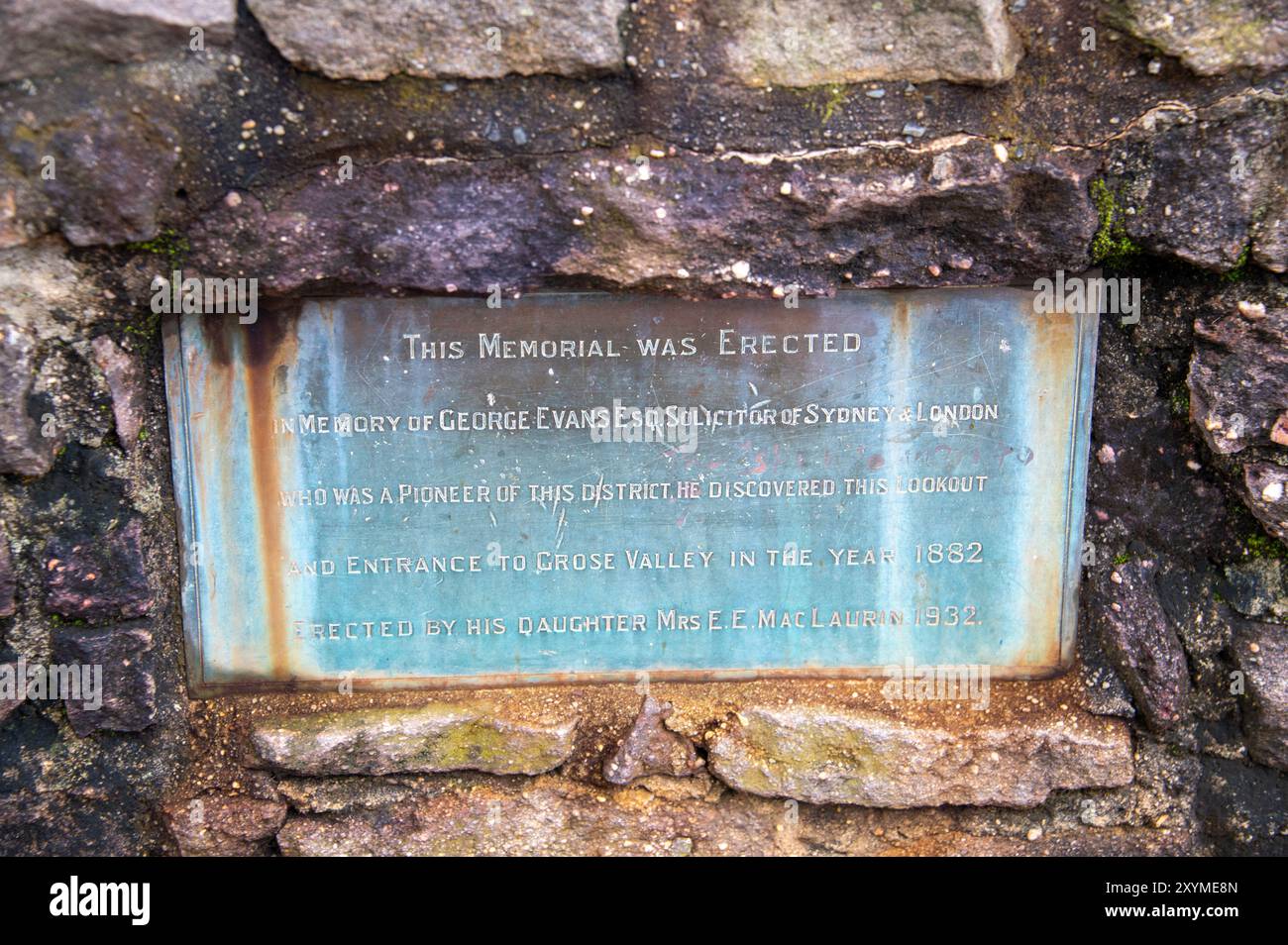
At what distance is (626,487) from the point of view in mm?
2322

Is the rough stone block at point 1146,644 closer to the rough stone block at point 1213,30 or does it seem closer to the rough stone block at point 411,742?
the rough stone block at point 1213,30

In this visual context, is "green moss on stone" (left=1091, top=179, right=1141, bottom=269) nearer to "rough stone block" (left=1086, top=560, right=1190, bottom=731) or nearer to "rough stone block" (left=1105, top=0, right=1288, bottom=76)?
"rough stone block" (left=1105, top=0, right=1288, bottom=76)

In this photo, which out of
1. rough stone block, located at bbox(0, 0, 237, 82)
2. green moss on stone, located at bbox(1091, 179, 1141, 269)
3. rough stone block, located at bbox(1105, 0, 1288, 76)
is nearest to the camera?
rough stone block, located at bbox(0, 0, 237, 82)

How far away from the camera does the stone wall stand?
1960 millimetres

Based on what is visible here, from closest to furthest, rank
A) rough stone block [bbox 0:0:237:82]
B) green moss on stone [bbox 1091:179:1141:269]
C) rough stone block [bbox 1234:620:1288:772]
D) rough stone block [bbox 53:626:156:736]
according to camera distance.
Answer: rough stone block [bbox 0:0:237:82]
green moss on stone [bbox 1091:179:1141:269]
rough stone block [bbox 53:626:156:736]
rough stone block [bbox 1234:620:1288:772]

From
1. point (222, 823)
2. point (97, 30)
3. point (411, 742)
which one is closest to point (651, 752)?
point (411, 742)

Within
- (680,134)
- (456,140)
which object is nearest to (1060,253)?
(680,134)

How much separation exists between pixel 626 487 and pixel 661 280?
1.65 ft

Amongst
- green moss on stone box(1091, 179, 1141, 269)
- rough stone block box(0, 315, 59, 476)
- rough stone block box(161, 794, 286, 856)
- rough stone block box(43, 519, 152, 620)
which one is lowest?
rough stone block box(161, 794, 286, 856)

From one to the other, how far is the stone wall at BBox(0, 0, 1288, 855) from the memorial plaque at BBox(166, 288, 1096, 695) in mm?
87

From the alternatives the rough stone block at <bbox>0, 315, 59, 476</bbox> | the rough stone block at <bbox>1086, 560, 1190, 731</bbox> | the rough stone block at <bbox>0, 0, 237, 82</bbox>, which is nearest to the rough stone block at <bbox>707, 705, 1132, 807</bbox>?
the rough stone block at <bbox>1086, 560, 1190, 731</bbox>

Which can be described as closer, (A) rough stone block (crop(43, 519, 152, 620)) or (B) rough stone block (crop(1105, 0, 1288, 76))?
(B) rough stone block (crop(1105, 0, 1288, 76))

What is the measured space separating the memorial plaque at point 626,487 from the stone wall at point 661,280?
0.29 feet

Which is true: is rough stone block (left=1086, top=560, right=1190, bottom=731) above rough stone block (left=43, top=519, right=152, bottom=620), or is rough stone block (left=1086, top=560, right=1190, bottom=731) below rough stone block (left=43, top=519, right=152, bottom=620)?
below
